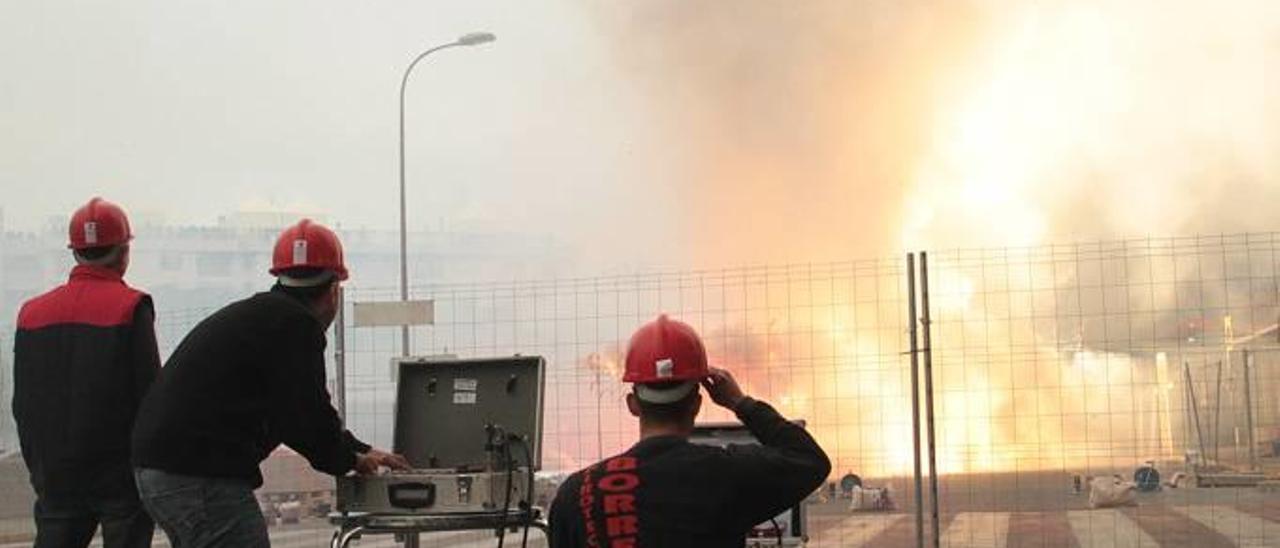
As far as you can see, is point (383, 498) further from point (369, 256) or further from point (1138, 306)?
point (369, 256)

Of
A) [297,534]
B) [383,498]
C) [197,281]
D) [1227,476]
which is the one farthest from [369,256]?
[383,498]

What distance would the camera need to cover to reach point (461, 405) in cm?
480

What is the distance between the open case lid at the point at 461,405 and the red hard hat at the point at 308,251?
1047 millimetres

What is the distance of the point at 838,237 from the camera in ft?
67.5

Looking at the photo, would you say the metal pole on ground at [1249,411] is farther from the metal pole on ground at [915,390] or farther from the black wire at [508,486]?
the black wire at [508,486]

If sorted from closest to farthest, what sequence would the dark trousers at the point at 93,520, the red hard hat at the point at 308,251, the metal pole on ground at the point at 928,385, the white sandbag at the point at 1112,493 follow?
the red hard hat at the point at 308,251
the dark trousers at the point at 93,520
the metal pole on ground at the point at 928,385
the white sandbag at the point at 1112,493

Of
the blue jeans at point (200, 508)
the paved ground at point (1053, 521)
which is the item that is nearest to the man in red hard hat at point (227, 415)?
the blue jeans at point (200, 508)

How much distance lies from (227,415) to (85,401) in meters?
0.69

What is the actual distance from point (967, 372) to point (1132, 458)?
1333 millimetres

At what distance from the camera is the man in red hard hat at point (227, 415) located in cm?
335

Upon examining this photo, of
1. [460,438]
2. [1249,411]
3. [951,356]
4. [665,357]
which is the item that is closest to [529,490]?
[460,438]

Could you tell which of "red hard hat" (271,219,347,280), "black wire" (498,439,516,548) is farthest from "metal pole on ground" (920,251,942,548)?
"red hard hat" (271,219,347,280)

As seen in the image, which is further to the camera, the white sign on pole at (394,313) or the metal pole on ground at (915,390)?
the white sign on pole at (394,313)

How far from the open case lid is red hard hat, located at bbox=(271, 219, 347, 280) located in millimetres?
1047
